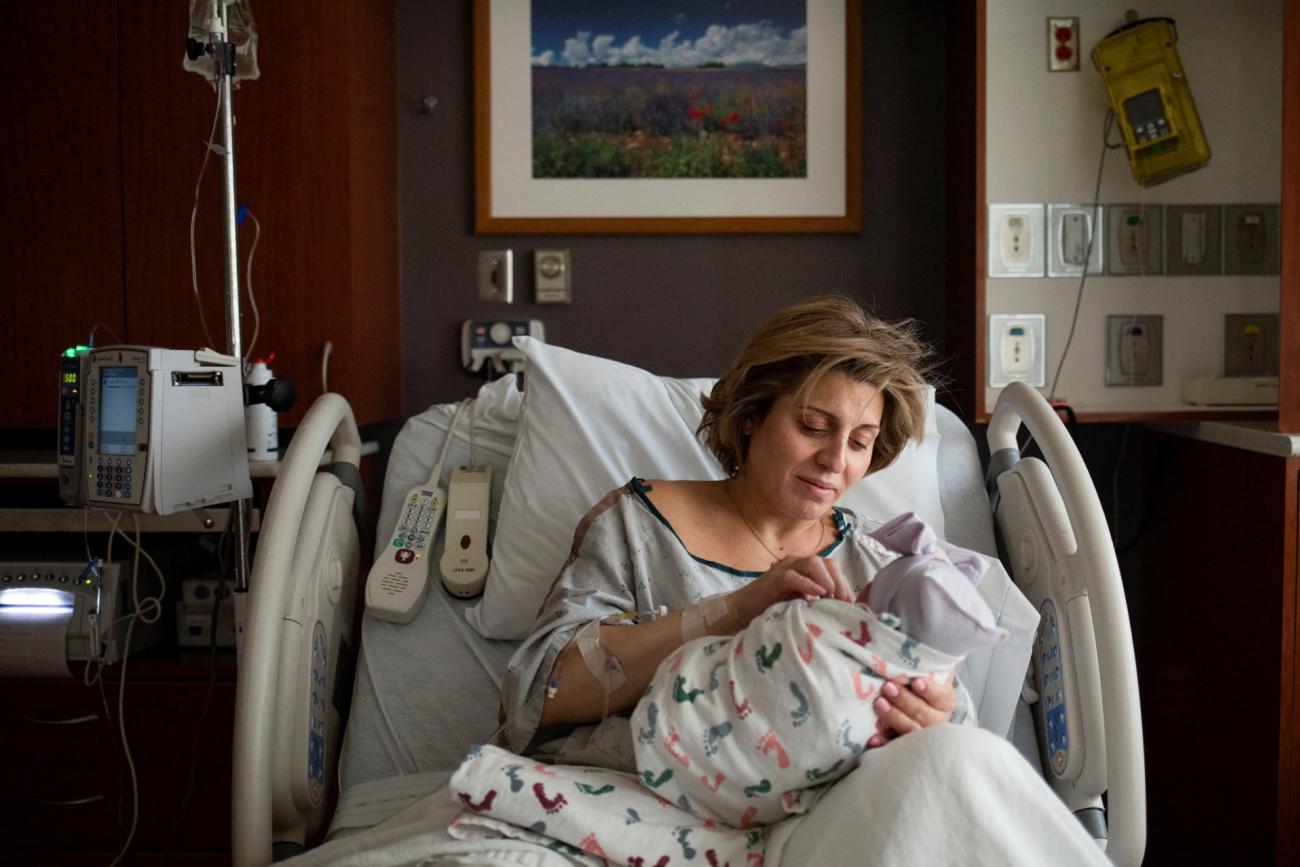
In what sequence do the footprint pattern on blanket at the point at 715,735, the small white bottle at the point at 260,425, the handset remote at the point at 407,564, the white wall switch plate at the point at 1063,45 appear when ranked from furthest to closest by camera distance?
the white wall switch plate at the point at 1063,45 < the small white bottle at the point at 260,425 < the handset remote at the point at 407,564 < the footprint pattern on blanket at the point at 715,735

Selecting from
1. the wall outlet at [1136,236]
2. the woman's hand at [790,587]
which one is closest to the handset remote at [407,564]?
the woman's hand at [790,587]

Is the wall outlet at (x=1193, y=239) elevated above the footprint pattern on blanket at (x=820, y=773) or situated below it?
above

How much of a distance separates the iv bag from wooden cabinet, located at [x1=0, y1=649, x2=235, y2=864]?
1.17 metres

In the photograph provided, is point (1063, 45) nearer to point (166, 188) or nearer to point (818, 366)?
point (818, 366)

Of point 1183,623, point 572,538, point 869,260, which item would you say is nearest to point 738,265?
point 869,260

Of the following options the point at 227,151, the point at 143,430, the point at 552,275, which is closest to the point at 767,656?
the point at 143,430

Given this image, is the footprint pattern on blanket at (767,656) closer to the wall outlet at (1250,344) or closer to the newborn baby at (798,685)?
the newborn baby at (798,685)

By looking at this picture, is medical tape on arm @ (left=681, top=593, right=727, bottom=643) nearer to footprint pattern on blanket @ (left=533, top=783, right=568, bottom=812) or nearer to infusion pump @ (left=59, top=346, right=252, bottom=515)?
footprint pattern on blanket @ (left=533, top=783, right=568, bottom=812)

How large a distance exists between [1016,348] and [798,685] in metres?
1.55

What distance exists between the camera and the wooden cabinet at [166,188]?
223cm

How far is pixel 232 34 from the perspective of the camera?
177cm

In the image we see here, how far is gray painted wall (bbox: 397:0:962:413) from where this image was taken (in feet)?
8.50

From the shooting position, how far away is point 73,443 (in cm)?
163

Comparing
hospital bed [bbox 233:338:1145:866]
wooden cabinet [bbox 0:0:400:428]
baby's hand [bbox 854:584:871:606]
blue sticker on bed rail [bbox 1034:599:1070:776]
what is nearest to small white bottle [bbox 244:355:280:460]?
wooden cabinet [bbox 0:0:400:428]
